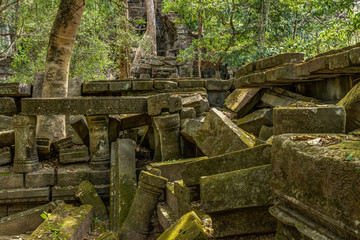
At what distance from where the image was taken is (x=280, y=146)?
6.32ft

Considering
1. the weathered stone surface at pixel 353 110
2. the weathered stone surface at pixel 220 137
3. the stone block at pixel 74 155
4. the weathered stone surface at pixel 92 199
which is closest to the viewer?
the weathered stone surface at pixel 353 110

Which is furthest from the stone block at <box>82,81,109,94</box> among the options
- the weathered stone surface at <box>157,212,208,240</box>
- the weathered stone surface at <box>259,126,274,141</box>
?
the weathered stone surface at <box>157,212,208,240</box>

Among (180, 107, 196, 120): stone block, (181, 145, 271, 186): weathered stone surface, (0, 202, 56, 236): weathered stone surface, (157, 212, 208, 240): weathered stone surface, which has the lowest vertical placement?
(0, 202, 56, 236): weathered stone surface

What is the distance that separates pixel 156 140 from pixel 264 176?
10.3ft

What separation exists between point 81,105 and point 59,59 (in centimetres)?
266

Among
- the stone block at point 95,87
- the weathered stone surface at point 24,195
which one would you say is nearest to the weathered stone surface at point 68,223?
the weathered stone surface at point 24,195

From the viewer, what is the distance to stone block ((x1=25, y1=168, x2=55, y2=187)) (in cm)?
474

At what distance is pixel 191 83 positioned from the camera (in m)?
7.07

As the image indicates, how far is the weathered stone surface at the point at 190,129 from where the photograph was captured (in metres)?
4.63

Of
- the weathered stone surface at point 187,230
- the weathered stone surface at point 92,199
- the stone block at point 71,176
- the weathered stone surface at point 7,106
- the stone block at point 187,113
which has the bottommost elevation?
the weathered stone surface at point 92,199

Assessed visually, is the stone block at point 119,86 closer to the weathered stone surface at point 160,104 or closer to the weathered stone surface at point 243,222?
the weathered stone surface at point 160,104

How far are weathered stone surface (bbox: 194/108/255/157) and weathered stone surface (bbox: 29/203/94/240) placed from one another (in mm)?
1775

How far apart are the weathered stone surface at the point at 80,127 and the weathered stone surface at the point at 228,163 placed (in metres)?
3.22

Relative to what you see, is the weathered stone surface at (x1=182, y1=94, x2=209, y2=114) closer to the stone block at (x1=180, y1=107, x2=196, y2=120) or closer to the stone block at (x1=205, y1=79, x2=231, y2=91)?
the stone block at (x1=180, y1=107, x2=196, y2=120)
